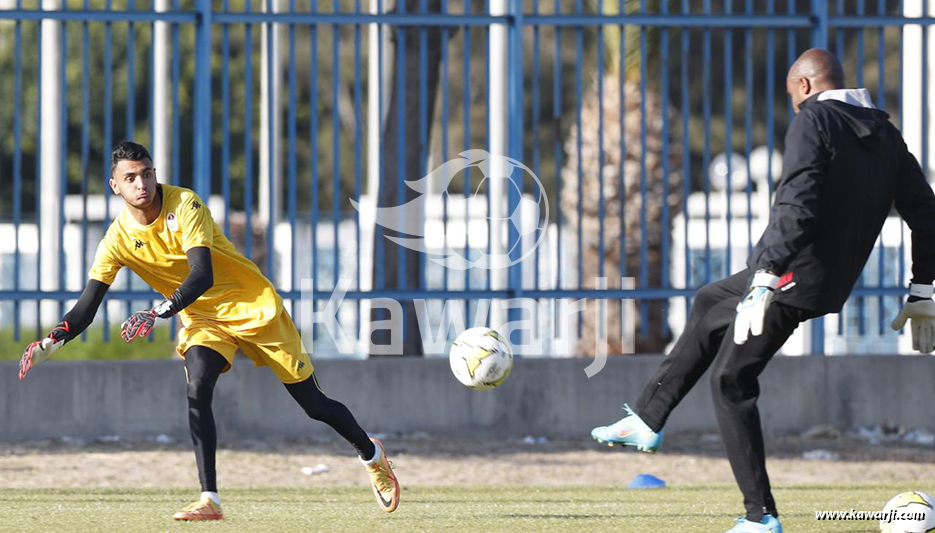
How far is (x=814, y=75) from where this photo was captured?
580 centimetres

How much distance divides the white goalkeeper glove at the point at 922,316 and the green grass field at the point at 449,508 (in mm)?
813

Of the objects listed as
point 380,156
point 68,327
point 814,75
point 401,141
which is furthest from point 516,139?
point 814,75

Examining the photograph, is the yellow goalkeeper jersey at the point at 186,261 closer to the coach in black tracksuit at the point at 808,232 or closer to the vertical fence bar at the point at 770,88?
the coach in black tracksuit at the point at 808,232

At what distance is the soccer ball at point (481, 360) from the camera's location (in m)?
7.25

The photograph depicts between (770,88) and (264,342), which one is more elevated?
(770,88)

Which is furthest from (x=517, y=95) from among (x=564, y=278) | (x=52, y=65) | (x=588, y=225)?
(x=52, y=65)

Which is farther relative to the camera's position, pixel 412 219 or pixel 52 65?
pixel 52 65

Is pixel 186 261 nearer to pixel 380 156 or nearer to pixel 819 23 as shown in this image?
pixel 380 156

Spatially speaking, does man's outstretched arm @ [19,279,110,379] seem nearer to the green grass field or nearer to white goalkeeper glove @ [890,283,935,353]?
the green grass field

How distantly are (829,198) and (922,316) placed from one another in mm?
956

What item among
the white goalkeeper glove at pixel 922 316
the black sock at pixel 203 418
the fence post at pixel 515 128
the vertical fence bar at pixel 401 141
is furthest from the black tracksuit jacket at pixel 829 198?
the vertical fence bar at pixel 401 141

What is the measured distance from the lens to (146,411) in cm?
1040

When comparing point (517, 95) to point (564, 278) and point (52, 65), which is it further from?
point (52, 65)

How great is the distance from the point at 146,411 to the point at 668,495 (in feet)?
12.4
